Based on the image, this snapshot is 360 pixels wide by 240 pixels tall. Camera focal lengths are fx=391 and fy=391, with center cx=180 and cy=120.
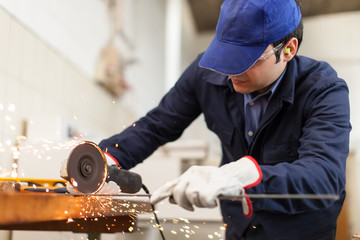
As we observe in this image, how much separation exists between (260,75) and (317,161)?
1.00ft

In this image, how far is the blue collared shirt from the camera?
3.88 feet

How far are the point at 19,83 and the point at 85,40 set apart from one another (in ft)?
2.90

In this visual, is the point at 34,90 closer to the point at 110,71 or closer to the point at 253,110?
the point at 110,71

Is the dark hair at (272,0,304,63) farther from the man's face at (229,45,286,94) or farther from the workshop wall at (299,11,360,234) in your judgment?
the workshop wall at (299,11,360,234)

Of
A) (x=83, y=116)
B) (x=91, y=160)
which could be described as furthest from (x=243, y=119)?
(x=83, y=116)

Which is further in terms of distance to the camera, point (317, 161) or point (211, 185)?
point (317, 161)

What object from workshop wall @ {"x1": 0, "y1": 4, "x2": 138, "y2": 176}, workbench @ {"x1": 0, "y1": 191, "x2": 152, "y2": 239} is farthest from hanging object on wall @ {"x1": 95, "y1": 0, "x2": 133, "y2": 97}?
workbench @ {"x1": 0, "y1": 191, "x2": 152, "y2": 239}

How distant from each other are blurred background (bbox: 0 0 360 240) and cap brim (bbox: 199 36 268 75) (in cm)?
42

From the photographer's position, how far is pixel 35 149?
1727 mm

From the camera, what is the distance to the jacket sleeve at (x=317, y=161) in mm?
817

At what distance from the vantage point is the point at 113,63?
2.80 metres

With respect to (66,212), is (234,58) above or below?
above

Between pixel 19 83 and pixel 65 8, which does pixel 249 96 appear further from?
pixel 65 8

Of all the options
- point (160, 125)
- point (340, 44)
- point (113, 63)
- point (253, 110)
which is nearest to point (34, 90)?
point (160, 125)
